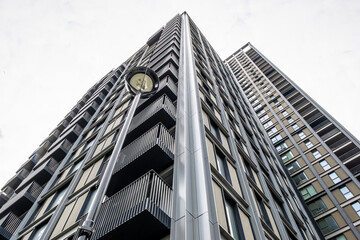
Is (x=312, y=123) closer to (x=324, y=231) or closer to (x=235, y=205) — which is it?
(x=324, y=231)

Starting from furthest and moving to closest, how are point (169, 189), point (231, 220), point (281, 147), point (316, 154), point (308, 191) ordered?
point (281, 147) → point (316, 154) → point (308, 191) → point (169, 189) → point (231, 220)

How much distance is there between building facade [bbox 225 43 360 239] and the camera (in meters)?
28.4

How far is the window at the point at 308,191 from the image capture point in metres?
32.2

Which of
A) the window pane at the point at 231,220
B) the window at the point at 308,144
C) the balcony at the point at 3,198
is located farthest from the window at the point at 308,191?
the balcony at the point at 3,198

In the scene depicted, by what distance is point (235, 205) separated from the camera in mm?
9281

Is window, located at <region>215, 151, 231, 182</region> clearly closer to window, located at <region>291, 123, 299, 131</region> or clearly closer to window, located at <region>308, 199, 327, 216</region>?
window, located at <region>308, 199, 327, 216</region>

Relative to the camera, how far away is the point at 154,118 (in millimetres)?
12406

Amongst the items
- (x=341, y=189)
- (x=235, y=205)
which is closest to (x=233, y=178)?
(x=235, y=205)

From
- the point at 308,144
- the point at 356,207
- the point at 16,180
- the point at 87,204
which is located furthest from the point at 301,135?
the point at 16,180

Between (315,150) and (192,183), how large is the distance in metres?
34.1

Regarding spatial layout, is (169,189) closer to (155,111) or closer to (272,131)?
(155,111)

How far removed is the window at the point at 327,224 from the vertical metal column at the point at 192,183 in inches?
940

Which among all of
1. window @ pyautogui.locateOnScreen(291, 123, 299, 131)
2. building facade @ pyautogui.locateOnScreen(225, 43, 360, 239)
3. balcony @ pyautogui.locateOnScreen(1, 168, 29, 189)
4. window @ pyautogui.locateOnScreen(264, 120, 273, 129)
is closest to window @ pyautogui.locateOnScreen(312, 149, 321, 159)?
building facade @ pyautogui.locateOnScreen(225, 43, 360, 239)

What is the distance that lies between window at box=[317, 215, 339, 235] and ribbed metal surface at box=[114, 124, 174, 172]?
81.9ft
